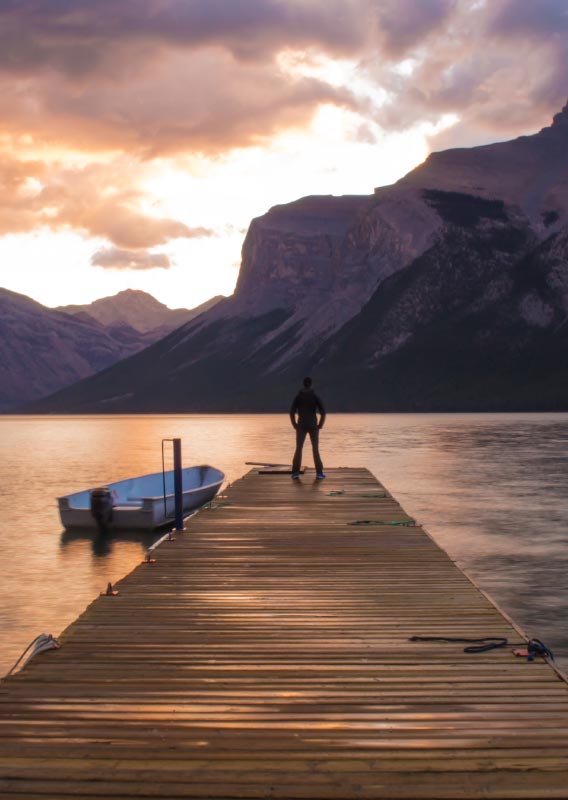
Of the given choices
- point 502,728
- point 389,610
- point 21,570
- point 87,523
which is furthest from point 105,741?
point 87,523

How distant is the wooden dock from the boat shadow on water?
48.1 ft

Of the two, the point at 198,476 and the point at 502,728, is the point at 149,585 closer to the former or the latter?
the point at 502,728

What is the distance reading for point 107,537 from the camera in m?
29.3

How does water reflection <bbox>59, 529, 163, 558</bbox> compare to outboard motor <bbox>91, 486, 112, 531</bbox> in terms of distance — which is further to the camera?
outboard motor <bbox>91, 486, 112, 531</bbox>

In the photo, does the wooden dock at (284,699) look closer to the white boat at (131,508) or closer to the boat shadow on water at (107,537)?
the boat shadow on water at (107,537)

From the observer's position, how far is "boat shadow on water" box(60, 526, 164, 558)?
28337 millimetres

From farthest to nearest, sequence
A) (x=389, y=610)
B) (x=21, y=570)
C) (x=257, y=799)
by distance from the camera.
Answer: (x=21, y=570)
(x=389, y=610)
(x=257, y=799)

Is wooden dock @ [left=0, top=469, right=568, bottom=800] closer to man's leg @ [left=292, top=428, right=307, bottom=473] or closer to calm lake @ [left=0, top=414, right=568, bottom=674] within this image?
calm lake @ [left=0, top=414, right=568, bottom=674]

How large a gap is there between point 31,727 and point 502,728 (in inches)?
140

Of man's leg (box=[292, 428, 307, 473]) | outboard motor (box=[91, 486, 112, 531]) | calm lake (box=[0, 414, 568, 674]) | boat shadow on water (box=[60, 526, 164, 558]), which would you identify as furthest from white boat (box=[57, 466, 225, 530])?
man's leg (box=[292, 428, 307, 473])

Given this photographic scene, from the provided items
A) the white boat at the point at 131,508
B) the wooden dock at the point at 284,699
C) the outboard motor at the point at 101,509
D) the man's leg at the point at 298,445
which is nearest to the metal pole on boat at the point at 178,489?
the white boat at the point at 131,508

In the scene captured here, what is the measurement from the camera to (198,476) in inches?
1524

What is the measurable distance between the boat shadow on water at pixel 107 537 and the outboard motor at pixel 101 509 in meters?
0.41

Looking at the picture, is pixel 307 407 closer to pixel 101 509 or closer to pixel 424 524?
pixel 101 509
